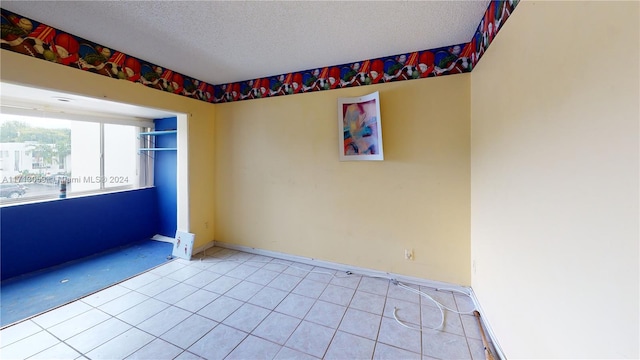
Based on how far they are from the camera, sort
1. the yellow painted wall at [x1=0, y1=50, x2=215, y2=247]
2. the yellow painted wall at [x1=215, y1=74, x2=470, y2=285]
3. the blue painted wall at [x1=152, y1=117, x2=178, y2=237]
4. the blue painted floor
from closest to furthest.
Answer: the yellow painted wall at [x1=0, y1=50, x2=215, y2=247], the blue painted floor, the yellow painted wall at [x1=215, y1=74, x2=470, y2=285], the blue painted wall at [x1=152, y1=117, x2=178, y2=237]

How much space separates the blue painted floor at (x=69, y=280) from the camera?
2.08m

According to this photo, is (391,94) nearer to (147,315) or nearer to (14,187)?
(147,315)

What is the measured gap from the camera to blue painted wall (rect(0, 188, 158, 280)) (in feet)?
8.41

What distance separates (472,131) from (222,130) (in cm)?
325

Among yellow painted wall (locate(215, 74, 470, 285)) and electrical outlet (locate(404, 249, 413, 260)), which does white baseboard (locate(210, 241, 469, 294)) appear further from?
electrical outlet (locate(404, 249, 413, 260))

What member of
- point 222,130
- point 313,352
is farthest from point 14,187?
point 313,352

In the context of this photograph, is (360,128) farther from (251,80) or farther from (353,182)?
(251,80)

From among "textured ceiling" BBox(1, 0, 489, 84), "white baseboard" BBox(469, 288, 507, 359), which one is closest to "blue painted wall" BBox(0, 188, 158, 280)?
"textured ceiling" BBox(1, 0, 489, 84)

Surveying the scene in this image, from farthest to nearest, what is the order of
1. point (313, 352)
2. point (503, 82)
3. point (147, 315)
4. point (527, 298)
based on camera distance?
1. point (147, 315)
2. point (313, 352)
3. point (503, 82)
4. point (527, 298)

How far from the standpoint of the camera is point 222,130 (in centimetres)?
351

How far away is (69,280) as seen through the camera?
252 centimetres

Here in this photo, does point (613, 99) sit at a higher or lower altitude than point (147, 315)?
higher

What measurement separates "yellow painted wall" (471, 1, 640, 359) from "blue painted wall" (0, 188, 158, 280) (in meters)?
4.70

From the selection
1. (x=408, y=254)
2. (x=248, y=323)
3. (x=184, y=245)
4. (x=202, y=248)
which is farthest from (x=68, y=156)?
(x=408, y=254)
